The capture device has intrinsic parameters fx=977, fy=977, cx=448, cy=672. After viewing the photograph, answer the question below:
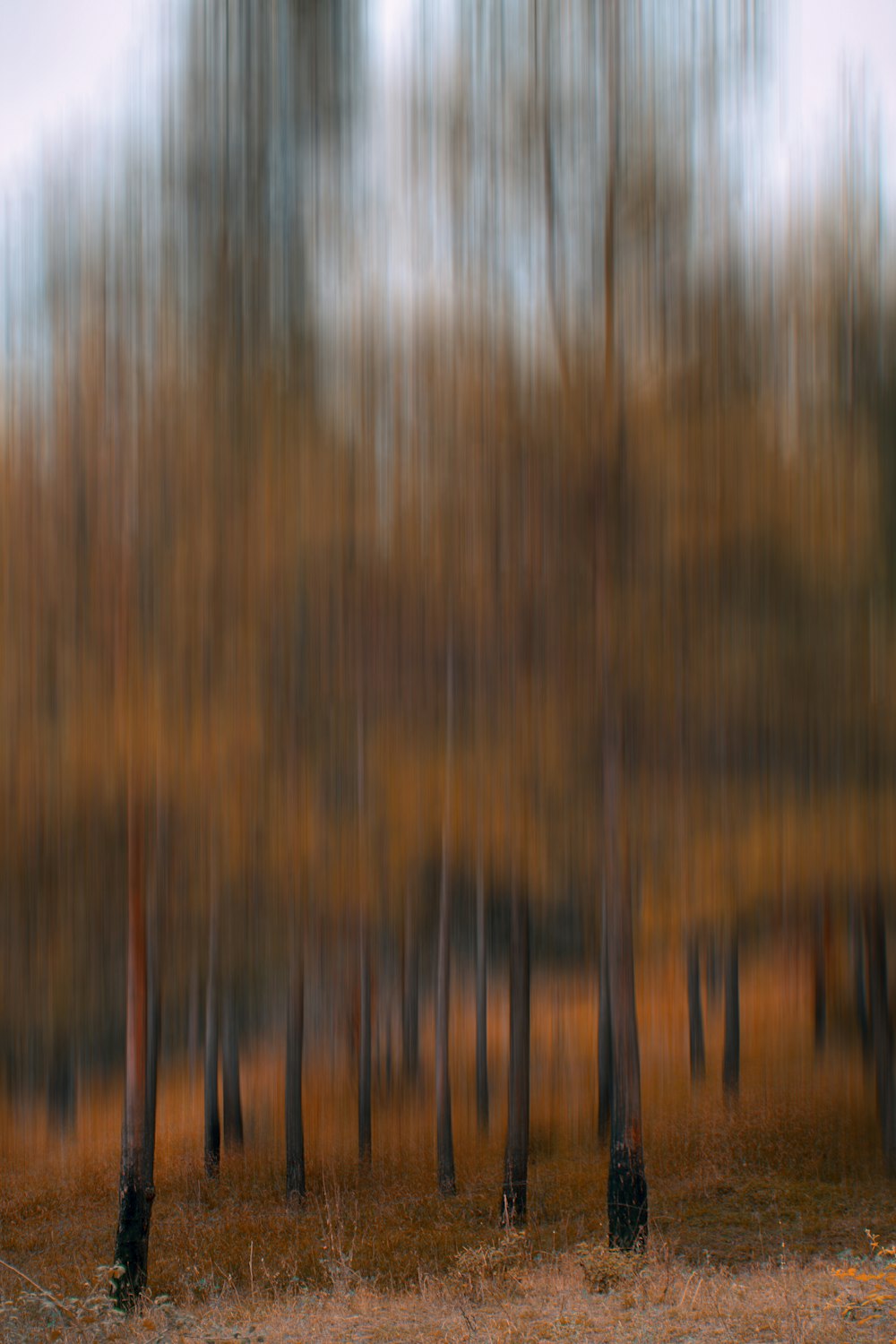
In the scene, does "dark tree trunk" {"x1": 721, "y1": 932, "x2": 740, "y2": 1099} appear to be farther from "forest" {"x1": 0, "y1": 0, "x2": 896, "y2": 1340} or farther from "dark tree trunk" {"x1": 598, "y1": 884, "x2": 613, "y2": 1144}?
"forest" {"x1": 0, "y1": 0, "x2": 896, "y2": 1340}

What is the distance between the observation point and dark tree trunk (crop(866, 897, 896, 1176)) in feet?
A: 43.6

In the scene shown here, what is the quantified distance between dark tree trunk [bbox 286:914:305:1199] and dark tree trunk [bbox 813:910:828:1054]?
8.57 m

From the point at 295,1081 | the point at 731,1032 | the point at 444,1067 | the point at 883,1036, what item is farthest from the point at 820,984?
the point at 295,1081

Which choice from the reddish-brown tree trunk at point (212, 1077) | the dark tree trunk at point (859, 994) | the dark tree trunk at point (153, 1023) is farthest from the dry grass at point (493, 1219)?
the dark tree trunk at point (153, 1023)

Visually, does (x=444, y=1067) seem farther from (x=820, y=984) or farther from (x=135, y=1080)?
(x=820, y=984)

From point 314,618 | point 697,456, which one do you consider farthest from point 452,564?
point 697,456

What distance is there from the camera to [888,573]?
1054cm

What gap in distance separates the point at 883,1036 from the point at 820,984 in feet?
15.3

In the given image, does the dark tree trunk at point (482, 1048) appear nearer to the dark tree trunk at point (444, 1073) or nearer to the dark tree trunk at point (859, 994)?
the dark tree trunk at point (444, 1073)

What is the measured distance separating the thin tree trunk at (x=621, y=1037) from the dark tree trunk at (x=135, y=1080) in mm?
4458

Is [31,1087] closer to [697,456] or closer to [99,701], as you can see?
[99,701]

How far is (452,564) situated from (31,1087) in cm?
2085

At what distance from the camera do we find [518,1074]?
40.5 feet

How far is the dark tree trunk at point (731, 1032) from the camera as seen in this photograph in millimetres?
17688
